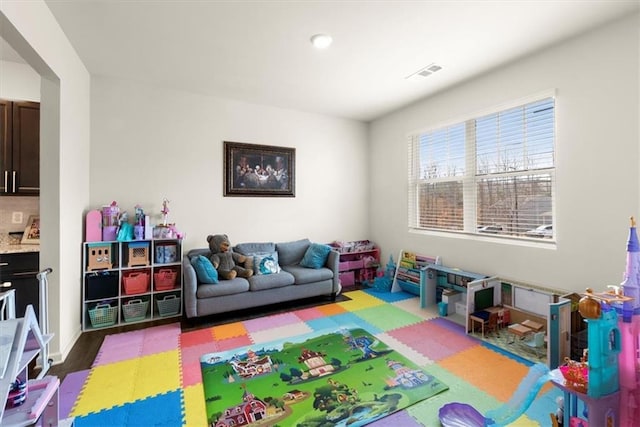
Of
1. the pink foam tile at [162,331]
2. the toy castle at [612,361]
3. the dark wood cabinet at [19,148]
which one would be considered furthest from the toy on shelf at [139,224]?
the toy castle at [612,361]

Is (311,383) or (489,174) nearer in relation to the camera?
(311,383)

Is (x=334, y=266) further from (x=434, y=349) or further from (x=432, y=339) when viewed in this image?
(x=434, y=349)

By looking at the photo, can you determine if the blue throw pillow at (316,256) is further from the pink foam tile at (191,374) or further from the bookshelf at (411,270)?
the pink foam tile at (191,374)

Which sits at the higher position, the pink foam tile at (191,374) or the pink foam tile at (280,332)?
the pink foam tile at (280,332)

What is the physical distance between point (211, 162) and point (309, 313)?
7.88 feet

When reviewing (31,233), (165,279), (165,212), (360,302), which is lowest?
(360,302)

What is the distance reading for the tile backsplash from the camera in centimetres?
296

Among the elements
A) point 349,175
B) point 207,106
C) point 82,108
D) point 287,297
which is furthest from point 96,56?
point 349,175

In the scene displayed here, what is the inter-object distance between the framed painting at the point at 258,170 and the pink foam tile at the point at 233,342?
78.5 inches

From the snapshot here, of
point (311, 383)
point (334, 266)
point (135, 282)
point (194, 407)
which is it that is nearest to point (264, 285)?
point (334, 266)

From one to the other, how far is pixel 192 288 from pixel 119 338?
0.79 m

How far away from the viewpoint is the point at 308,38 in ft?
8.57

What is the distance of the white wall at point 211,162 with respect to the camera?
3.44 metres

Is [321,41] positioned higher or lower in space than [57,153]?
higher
